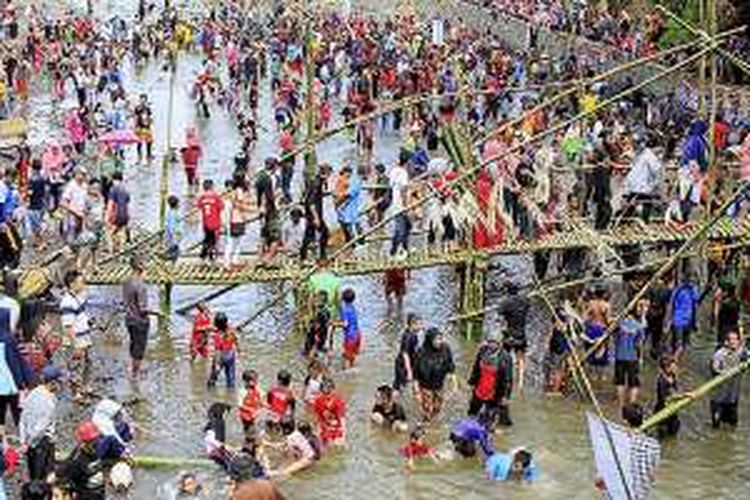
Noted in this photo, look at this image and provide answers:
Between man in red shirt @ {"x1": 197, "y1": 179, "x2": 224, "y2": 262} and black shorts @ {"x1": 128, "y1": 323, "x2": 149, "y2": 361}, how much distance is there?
3235 millimetres

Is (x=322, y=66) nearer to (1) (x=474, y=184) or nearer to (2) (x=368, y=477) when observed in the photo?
(1) (x=474, y=184)

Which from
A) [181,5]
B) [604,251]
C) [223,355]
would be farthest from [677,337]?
[181,5]

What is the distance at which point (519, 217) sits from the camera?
2292 cm

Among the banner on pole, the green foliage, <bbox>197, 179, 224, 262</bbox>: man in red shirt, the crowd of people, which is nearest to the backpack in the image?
the crowd of people

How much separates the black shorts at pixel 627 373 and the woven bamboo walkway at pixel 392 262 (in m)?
3.33

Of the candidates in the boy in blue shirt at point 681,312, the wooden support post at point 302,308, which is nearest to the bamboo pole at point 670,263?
the boy in blue shirt at point 681,312

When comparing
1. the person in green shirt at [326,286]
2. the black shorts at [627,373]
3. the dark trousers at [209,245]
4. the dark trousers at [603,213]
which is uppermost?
the dark trousers at [603,213]

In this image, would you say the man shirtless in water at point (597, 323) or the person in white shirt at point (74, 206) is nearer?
the man shirtless in water at point (597, 323)

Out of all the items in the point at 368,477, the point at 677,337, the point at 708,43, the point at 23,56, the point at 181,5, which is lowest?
the point at 368,477

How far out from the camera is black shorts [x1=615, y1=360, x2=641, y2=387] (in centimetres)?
1906

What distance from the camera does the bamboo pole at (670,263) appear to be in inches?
642

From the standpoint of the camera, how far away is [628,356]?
19.0 m

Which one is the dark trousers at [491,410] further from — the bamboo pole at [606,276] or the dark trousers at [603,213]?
the dark trousers at [603,213]

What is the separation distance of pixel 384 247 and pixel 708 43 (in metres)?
8.77
